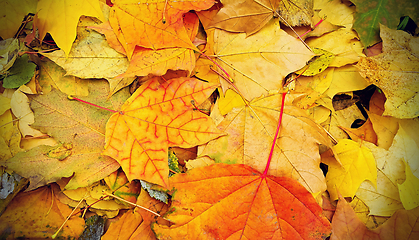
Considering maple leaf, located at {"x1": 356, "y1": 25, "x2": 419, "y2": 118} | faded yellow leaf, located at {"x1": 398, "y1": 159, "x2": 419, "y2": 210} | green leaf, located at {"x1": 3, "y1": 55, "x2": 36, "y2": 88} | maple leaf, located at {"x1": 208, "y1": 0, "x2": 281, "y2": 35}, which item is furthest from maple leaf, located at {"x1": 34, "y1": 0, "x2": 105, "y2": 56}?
faded yellow leaf, located at {"x1": 398, "y1": 159, "x2": 419, "y2": 210}

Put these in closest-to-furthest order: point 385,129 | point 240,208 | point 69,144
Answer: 1. point 240,208
2. point 69,144
3. point 385,129

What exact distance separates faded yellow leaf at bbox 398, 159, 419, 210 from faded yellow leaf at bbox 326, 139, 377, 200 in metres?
0.12

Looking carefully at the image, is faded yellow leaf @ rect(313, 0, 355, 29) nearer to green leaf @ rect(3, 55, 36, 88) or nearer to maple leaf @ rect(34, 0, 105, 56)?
maple leaf @ rect(34, 0, 105, 56)

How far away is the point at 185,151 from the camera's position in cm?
122

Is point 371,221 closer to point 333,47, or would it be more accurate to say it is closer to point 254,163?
point 254,163

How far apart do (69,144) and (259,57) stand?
43.0 inches

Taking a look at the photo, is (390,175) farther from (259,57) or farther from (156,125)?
(156,125)

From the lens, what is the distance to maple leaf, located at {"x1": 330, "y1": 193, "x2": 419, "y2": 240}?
103 cm

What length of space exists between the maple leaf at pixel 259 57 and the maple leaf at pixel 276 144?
4.2 inches

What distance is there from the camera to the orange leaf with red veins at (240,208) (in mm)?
1006

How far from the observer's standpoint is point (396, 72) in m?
1.16

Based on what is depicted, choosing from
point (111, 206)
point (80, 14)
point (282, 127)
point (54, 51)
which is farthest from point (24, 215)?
point (282, 127)

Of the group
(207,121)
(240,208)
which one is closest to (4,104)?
(207,121)

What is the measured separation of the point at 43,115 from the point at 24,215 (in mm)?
575
